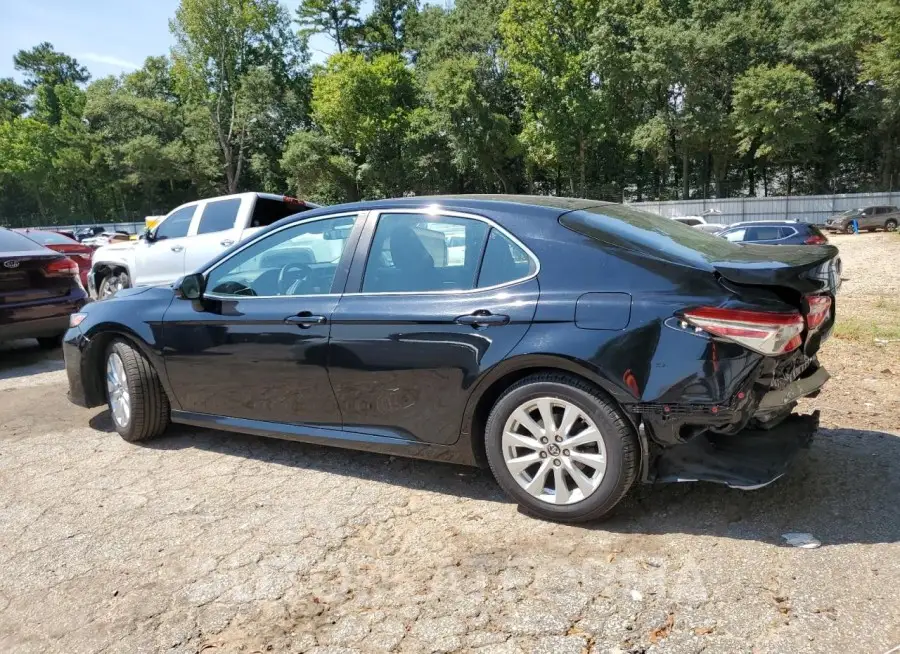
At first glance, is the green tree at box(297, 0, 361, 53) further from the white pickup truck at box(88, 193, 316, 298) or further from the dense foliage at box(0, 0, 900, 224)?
the white pickup truck at box(88, 193, 316, 298)

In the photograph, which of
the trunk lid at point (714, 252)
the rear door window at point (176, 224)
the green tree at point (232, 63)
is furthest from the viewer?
the green tree at point (232, 63)

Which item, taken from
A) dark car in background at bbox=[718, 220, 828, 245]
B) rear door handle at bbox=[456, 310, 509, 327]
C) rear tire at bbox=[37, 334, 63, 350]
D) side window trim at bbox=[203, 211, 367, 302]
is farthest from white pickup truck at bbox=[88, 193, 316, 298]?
dark car in background at bbox=[718, 220, 828, 245]

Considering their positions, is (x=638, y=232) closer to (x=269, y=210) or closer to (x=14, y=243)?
(x=269, y=210)

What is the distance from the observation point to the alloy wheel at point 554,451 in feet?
9.87

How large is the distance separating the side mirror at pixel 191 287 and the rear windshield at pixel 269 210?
505 cm

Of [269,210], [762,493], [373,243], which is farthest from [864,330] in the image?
[269,210]

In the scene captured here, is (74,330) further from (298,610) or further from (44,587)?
(298,610)

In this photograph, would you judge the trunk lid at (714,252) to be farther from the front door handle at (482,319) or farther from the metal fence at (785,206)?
the metal fence at (785,206)

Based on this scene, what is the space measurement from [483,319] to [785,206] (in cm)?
4074

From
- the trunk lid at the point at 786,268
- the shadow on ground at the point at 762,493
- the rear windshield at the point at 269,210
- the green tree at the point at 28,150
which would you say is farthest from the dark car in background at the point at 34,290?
the green tree at the point at 28,150

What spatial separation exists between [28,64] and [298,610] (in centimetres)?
10073

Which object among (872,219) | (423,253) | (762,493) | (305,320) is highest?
(423,253)

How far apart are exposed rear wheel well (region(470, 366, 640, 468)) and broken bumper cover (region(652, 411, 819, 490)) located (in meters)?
0.39

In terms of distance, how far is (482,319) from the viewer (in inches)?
125
